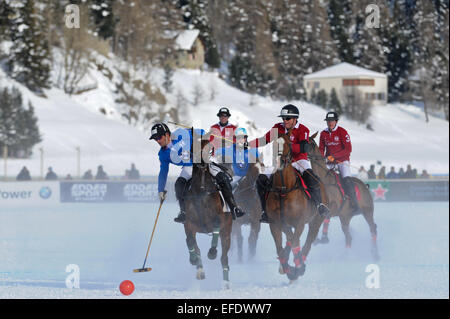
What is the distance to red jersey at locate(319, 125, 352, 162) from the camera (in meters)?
11.5

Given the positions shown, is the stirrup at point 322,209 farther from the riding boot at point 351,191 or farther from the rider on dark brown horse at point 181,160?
the riding boot at point 351,191

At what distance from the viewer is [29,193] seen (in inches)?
958

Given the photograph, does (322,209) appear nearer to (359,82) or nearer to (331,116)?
(331,116)

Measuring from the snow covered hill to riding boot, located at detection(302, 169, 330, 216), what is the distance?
58.7 ft

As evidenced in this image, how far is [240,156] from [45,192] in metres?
14.5

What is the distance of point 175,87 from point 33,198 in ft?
103

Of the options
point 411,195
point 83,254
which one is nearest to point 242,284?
point 83,254

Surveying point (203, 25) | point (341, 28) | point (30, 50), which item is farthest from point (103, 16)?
point (203, 25)

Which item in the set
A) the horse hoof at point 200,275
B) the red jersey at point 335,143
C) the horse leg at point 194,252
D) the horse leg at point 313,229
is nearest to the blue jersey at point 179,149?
the horse leg at point 194,252

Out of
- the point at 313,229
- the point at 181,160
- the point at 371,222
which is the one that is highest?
the point at 181,160

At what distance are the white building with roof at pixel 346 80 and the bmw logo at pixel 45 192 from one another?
29393 mm

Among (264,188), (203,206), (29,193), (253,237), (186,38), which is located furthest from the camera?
(186,38)

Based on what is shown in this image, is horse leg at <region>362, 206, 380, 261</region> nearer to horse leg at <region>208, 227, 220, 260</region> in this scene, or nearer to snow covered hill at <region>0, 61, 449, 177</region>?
horse leg at <region>208, 227, 220, 260</region>

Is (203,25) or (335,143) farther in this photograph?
(203,25)
